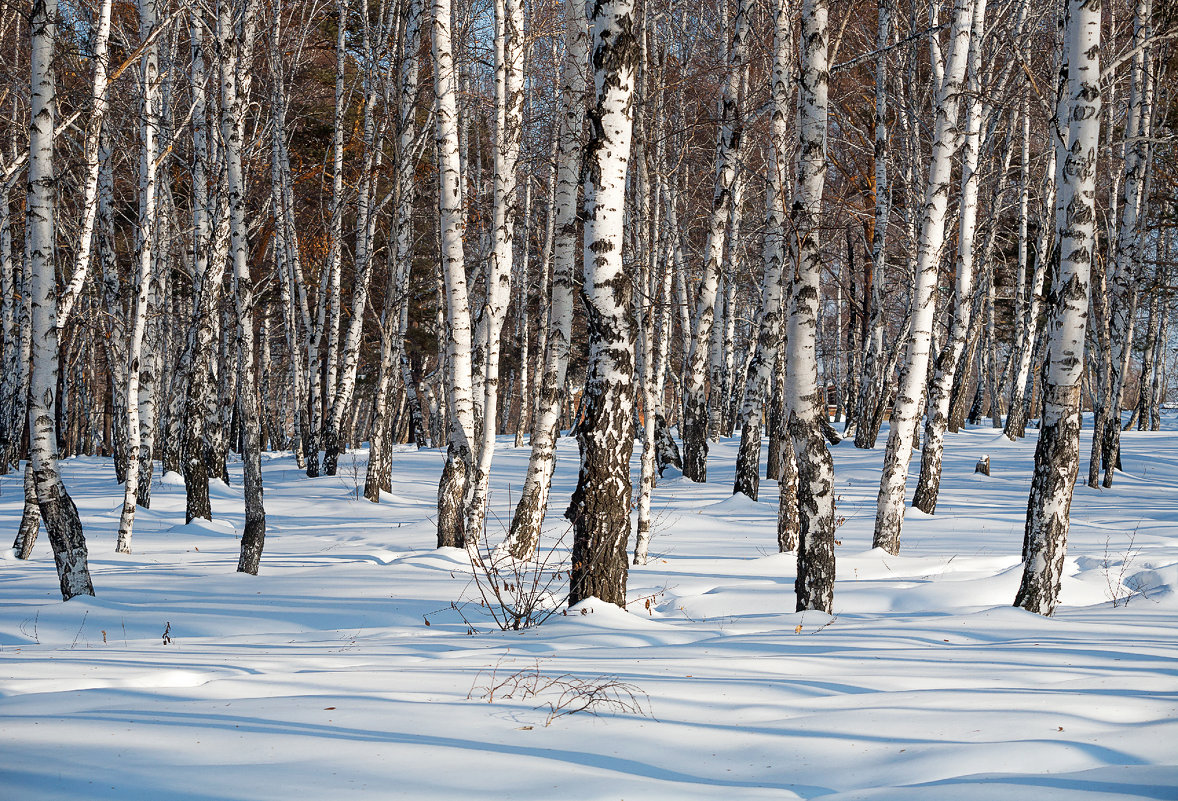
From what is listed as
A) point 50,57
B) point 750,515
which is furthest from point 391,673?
point 750,515

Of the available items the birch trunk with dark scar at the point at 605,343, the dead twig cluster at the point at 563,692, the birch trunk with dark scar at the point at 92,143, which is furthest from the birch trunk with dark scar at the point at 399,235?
the dead twig cluster at the point at 563,692

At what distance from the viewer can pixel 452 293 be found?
9.14 m

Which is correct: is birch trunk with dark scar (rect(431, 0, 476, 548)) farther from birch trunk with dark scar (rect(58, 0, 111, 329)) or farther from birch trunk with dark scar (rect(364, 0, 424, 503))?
birch trunk with dark scar (rect(58, 0, 111, 329))

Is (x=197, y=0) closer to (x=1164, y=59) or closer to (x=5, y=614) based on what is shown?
(x=5, y=614)

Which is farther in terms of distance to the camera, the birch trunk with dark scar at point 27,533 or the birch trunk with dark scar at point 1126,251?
the birch trunk with dark scar at point 1126,251

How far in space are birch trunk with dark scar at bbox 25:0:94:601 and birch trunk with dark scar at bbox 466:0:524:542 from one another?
3.75 m

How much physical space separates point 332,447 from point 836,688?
14188 millimetres

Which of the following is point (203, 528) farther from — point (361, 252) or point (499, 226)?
point (361, 252)

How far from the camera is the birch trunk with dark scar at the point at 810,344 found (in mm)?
6363

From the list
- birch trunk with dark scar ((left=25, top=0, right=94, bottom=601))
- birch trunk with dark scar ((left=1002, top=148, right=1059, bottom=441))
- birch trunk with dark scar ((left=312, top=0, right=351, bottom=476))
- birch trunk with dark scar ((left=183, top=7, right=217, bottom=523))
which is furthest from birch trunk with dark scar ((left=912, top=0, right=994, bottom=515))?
birch trunk with dark scar ((left=312, top=0, right=351, bottom=476))

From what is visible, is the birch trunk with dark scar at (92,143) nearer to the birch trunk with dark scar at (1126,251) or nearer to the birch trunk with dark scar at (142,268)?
the birch trunk with dark scar at (142,268)

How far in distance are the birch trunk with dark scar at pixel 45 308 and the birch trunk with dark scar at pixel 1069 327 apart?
7.59 m

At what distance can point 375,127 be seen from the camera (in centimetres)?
1606

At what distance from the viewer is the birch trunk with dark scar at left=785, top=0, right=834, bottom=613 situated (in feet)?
20.9
